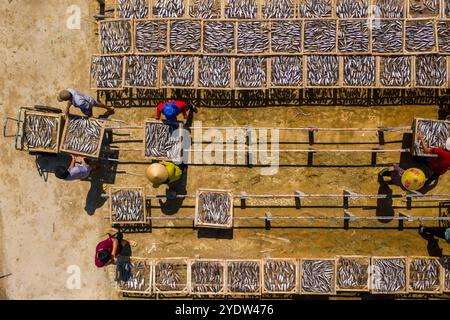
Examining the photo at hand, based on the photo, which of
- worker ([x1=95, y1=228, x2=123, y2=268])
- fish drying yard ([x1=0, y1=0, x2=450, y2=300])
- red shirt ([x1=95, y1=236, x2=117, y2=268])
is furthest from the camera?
fish drying yard ([x1=0, y1=0, x2=450, y2=300])

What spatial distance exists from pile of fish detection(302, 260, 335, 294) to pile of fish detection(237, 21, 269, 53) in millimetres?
6325

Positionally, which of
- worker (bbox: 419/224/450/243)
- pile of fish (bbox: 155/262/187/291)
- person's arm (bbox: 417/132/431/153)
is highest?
person's arm (bbox: 417/132/431/153)

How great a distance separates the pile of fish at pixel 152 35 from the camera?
1043cm

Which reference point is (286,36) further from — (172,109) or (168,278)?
(168,278)

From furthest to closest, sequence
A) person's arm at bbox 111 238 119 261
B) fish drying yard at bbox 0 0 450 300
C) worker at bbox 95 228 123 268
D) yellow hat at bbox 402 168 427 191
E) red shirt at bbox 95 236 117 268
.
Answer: person's arm at bbox 111 238 119 261, fish drying yard at bbox 0 0 450 300, red shirt at bbox 95 236 117 268, worker at bbox 95 228 123 268, yellow hat at bbox 402 168 427 191

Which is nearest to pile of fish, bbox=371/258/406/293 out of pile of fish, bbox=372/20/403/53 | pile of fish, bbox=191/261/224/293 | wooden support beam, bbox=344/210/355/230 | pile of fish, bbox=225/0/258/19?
wooden support beam, bbox=344/210/355/230

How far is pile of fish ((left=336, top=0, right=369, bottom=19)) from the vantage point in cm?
1030

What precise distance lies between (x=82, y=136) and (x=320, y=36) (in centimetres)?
742

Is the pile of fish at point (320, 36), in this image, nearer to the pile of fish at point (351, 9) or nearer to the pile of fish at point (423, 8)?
the pile of fish at point (351, 9)

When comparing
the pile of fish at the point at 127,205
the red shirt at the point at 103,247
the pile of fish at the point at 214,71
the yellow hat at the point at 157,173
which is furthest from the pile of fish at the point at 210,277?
the pile of fish at the point at 214,71

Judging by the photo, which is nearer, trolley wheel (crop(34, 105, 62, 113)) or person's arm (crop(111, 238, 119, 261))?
person's arm (crop(111, 238, 119, 261))

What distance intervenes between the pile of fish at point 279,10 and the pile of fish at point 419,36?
3346 millimetres

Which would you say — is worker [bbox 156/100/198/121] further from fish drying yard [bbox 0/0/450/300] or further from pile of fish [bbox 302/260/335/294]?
pile of fish [bbox 302/260/335/294]

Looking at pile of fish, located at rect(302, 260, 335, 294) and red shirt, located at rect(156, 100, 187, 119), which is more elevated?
red shirt, located at rect(156, 100, 187, 119)
